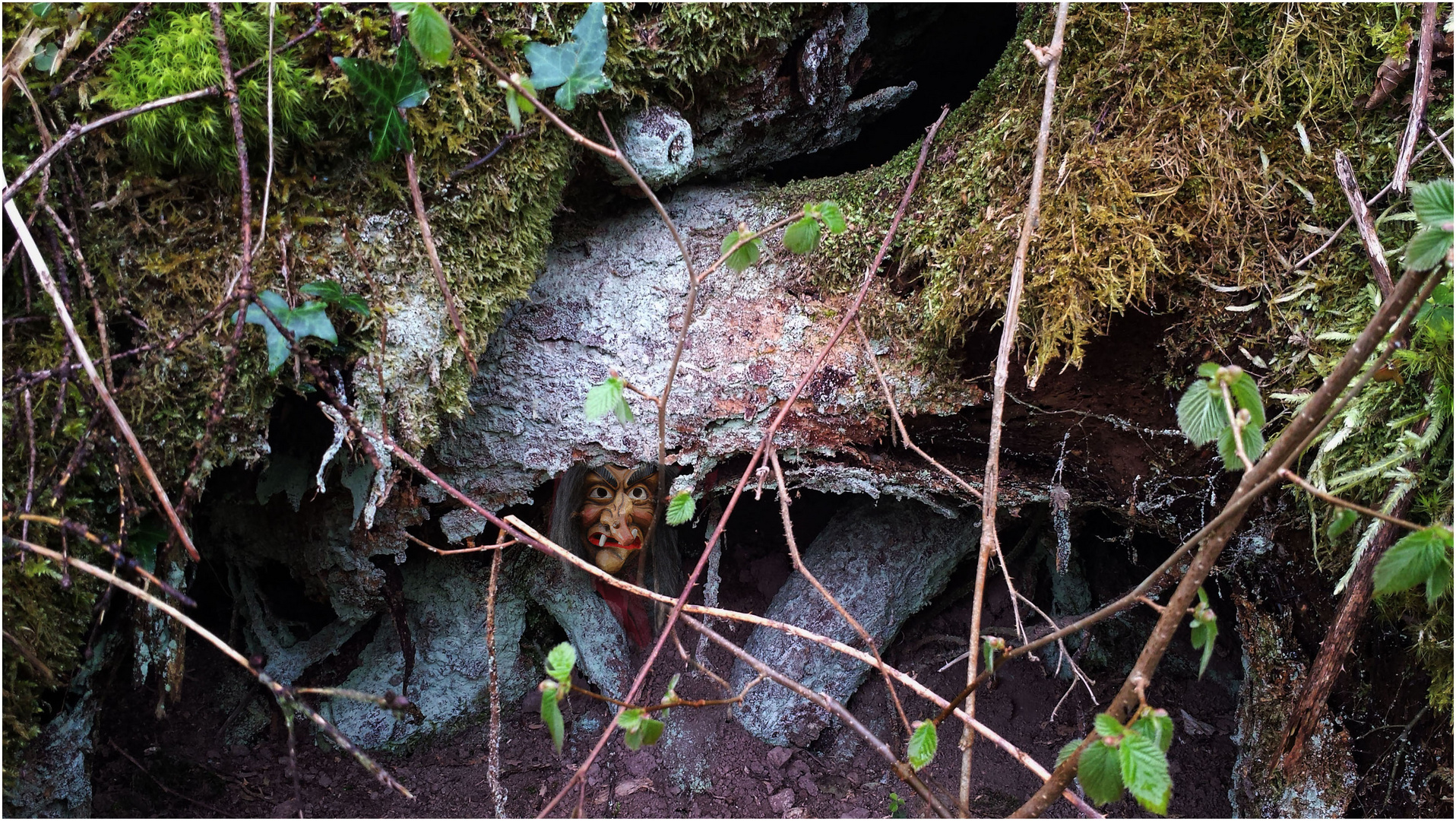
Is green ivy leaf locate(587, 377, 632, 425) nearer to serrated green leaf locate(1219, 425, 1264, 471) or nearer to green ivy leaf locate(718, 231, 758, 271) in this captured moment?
green ivy leaf locate(718, 231, 758, 271)

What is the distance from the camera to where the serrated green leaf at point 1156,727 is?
1.15 m

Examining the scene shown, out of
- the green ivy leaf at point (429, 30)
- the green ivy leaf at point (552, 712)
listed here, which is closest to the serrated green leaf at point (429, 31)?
the green ivy leaf at point (429, 30)

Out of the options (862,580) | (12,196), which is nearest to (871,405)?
(862,580)

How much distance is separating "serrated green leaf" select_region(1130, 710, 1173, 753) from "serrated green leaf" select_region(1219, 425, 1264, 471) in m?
0.40

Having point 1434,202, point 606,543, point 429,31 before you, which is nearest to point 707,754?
point 606,543

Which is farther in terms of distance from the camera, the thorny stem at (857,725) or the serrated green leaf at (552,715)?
the thorny stem at (857,725)

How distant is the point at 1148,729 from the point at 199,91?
2136 mm

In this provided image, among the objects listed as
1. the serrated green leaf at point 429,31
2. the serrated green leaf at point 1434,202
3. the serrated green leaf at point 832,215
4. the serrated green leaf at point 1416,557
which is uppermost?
the serrated green leaf at point 429,31

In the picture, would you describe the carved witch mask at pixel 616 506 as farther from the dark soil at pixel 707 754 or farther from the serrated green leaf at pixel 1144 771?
the serrated green leaf at pixel 1144 771

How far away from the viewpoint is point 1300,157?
5.96 ft

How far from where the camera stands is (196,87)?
5.15 feet

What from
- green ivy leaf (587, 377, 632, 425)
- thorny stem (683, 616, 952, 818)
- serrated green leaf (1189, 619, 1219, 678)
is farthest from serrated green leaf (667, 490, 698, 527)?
serrated green leaf (1189, 619, 1219, 678)

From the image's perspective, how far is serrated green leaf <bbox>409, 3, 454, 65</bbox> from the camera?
1.36 meters

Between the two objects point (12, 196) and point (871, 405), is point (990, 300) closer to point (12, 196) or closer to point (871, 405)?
point (871, 405)
